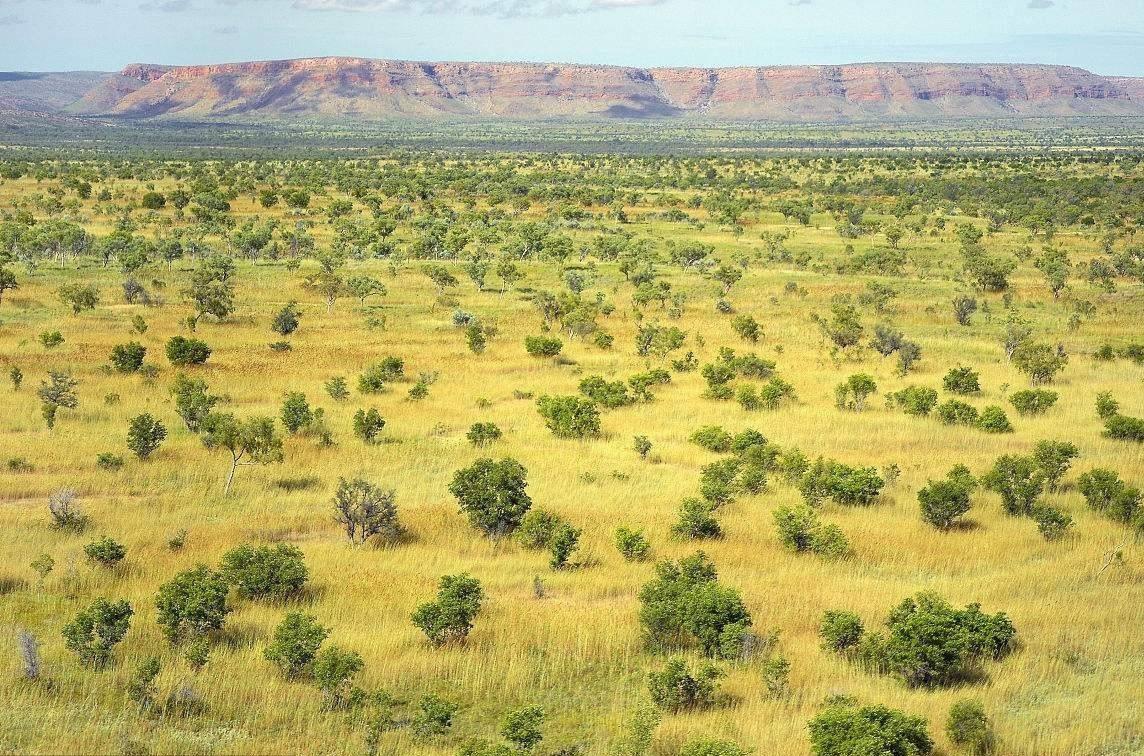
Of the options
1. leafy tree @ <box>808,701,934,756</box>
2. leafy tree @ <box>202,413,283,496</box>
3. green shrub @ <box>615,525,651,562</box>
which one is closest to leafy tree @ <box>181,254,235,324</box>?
leafy tree @ <box>202,413,283,496</box>

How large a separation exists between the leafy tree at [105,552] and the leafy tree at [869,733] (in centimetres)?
1103

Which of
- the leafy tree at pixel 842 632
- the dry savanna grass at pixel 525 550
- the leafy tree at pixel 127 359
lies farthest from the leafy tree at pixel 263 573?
the leafy tree at pixel 127 359

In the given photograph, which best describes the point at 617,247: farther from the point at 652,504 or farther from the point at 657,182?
the point at 657,182

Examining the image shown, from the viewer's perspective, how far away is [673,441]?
26.3 metres

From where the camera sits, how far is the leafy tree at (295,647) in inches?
513

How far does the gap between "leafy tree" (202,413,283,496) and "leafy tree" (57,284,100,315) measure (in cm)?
2026

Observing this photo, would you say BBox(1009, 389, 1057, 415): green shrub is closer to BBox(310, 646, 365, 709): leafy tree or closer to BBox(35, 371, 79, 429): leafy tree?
BBox(310, 646, 365, 709): leafy tree

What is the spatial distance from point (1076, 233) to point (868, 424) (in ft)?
176

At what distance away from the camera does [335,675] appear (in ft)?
41.0

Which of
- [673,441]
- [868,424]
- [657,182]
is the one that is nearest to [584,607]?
[673,441]

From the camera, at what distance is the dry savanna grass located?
1230 centimetres

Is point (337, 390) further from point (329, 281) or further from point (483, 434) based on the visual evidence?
point (329, 281)

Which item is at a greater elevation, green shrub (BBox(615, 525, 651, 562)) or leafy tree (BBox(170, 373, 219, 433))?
leafy tree (BBox(170, 373, 219, 433))

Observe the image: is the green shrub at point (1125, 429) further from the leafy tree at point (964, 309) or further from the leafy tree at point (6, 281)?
the leafy tree at point (6, 281)
